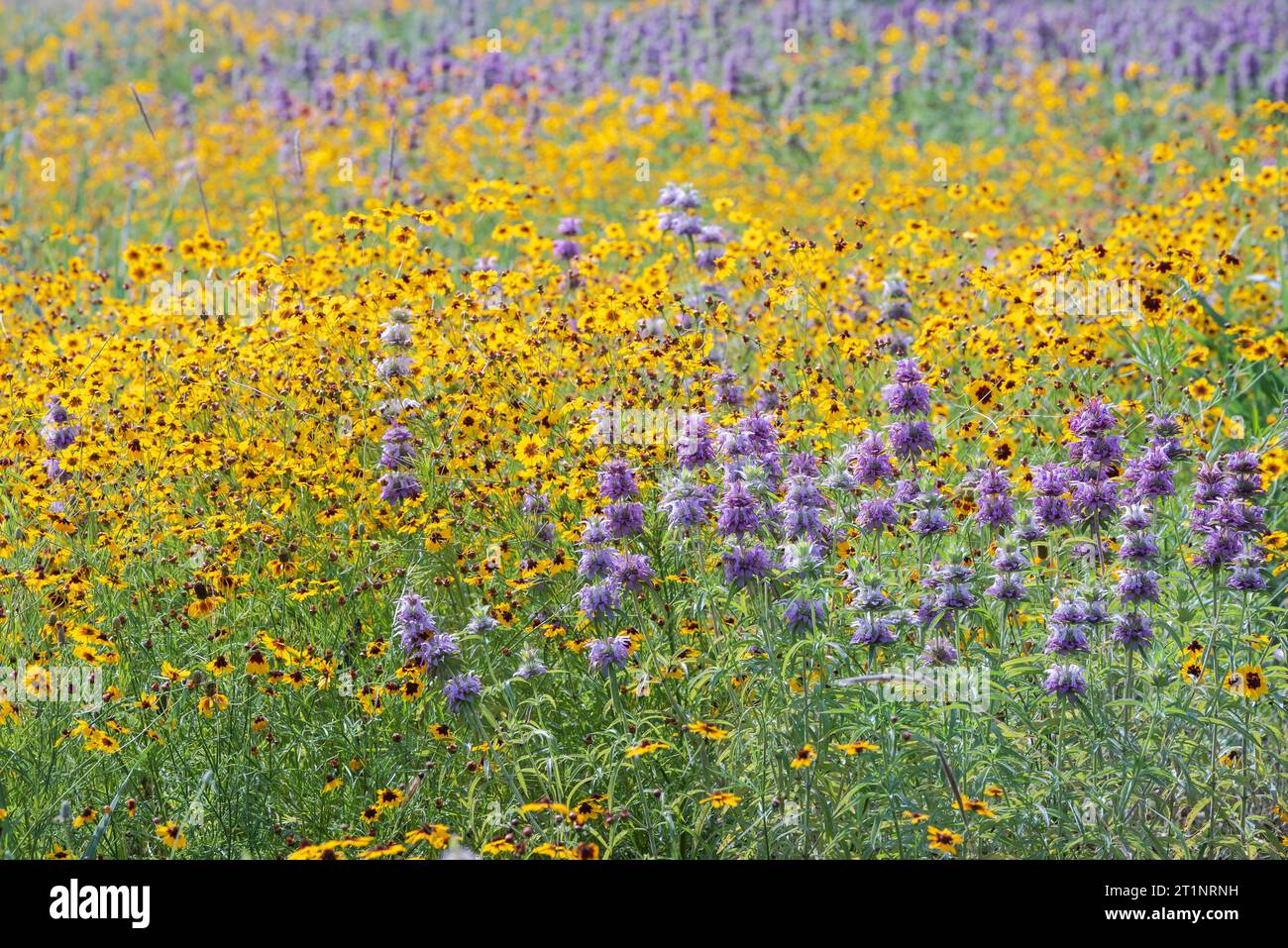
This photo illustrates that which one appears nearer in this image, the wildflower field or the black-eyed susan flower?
the black-eyed susan flower

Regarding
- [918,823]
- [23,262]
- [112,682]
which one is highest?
[23,262]

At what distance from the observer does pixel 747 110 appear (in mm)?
12547

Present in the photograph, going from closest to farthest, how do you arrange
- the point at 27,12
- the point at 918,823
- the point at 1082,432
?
the point at 918,823
the point at 1082,432
the point at 27,12

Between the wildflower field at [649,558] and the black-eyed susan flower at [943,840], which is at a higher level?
the wildflower field at [649,558]

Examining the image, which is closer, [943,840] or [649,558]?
[943,840]

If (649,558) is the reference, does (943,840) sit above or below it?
below

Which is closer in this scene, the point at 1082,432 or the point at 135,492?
the point at 1082,432

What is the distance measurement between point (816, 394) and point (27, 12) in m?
20.1

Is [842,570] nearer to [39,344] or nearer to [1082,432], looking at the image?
[1082,432]

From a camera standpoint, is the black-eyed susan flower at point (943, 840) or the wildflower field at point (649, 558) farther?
the wildflower field at point (649, 558)

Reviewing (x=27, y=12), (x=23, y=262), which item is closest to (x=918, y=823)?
(x=23, y=262)

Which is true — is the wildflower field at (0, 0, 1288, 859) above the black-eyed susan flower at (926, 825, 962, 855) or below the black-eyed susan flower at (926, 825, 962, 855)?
above

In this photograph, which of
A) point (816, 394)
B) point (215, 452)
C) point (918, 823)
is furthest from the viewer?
point (816, 394)
